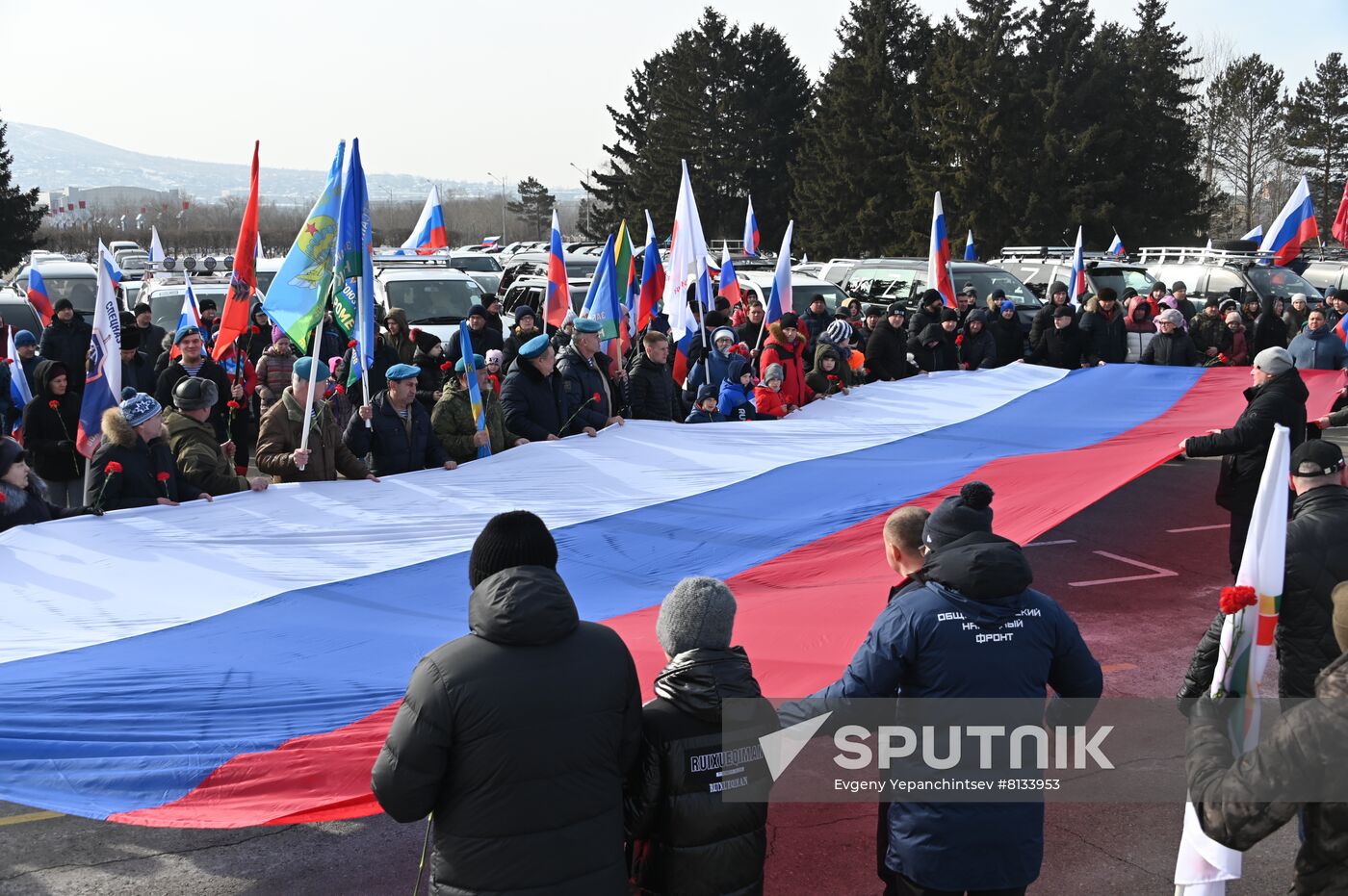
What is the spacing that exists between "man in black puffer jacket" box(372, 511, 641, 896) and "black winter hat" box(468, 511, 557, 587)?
0.13m

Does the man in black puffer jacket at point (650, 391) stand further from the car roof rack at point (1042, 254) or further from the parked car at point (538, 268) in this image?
the car roof rack at point (1042, 254)

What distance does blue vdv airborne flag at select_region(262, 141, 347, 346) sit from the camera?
8656mm

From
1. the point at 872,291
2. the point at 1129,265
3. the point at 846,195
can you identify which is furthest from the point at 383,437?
the point at 846,195

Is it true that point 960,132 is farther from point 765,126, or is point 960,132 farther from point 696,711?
point 696,711

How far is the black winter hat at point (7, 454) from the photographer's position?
22.5ft

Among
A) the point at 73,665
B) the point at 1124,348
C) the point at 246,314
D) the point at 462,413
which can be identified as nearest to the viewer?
the point at 73,665

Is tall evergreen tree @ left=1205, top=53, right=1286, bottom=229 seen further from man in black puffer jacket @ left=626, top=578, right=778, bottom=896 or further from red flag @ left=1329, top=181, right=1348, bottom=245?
man in black puffer jacket @ left=626, top=578, right=778, bottom=896

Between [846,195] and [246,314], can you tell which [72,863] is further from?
[846,195]

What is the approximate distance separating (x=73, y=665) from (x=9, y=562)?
4.19 ft

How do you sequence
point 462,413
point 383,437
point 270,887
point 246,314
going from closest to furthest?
point 270,887, point 383,437, point 462,413, point 246,314

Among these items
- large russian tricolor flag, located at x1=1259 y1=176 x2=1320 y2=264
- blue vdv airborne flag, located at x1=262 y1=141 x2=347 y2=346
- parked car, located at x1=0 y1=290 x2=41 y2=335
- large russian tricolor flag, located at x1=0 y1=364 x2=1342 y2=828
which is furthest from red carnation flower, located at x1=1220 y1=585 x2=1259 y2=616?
large russian tricolor flag, located at x1=1259 y1=176 x2=1320 y2=264

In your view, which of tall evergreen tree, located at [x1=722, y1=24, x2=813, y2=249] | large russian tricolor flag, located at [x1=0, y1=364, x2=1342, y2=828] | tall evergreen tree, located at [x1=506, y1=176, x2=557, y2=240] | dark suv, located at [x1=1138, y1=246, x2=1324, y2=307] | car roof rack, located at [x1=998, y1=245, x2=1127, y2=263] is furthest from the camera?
tall evergreen tree, located at [x1=506, y1=176, x2=557, y2=240]

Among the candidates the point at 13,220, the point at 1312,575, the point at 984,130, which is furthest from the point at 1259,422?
the point at 13,220

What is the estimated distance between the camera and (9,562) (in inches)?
245
